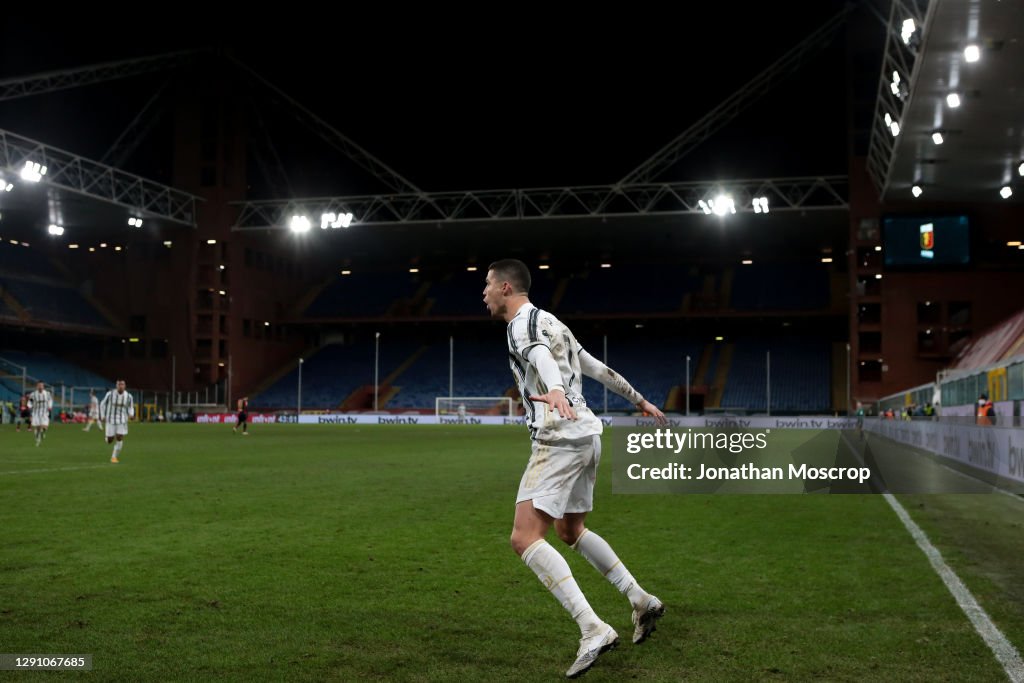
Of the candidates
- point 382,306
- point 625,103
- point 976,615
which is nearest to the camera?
point 976,615

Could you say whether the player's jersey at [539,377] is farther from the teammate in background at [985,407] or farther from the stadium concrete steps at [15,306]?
the stadium concrete steps at [15,306]

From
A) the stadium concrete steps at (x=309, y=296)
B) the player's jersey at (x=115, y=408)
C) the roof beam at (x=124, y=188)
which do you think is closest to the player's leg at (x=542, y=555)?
the player's jersey at (x=115, y=408)

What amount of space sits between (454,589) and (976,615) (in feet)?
12.7

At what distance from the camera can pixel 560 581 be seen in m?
5.54

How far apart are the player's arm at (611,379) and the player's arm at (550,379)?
1.89ft

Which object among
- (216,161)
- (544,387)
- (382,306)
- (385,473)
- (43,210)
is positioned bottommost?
(385,473)

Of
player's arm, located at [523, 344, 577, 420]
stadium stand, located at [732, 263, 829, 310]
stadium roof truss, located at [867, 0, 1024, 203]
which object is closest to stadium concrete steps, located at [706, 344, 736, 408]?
stadium stand, located at [732, 263, 829, 310]

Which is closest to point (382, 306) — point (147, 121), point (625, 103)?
point (147, 121)

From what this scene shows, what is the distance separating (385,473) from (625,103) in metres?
39.6

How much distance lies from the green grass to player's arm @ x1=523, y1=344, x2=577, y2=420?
150 centimetres

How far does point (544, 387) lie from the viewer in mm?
5547

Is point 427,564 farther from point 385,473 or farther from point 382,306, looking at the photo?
point 382,306

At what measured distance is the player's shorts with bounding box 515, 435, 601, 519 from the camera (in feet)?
18.2

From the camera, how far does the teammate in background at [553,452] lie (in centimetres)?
542
